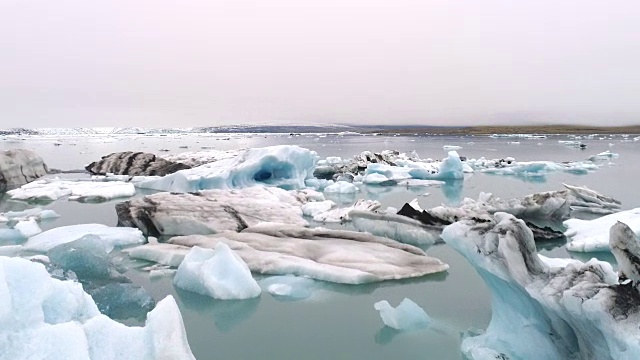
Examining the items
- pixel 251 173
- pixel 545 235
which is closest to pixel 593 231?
pixel 545 235

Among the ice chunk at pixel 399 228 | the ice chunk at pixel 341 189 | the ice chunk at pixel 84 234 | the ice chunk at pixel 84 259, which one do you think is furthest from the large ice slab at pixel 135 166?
the ice chunk at pixel 84 259

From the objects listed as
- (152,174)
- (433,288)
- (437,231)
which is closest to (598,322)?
(433,288)

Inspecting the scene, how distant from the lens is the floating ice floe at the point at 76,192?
1295cm

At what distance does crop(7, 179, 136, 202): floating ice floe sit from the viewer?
42.5 ft

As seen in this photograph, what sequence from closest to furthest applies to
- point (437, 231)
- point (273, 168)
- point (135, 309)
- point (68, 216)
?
point (135, 309), point (437, 231), point (68, 216), point (273, 168)

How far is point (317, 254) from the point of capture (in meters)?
6.35

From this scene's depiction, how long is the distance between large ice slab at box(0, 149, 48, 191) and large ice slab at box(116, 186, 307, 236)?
32.6ft

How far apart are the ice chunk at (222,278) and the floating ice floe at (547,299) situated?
2189 millimetres

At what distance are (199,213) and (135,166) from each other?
1263 centimetres

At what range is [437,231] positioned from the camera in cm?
779

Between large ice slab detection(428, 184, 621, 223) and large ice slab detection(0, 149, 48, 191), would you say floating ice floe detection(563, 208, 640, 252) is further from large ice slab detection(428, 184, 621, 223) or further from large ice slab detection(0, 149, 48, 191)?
large ice slab detection(0, 149, 48, 191)

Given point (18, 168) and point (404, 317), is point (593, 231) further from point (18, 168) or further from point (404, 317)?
point (18, 168)

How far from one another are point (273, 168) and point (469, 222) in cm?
1156

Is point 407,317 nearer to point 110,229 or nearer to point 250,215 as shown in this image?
point 250,215
